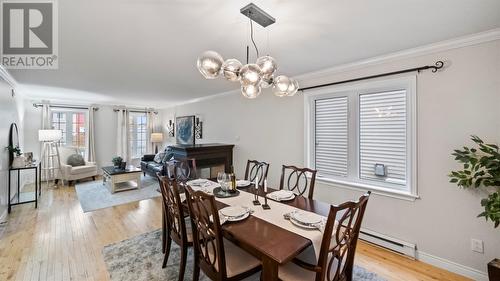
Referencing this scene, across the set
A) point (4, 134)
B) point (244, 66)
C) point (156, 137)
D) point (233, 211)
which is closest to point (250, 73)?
point (244, 66)

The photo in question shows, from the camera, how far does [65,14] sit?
173cm

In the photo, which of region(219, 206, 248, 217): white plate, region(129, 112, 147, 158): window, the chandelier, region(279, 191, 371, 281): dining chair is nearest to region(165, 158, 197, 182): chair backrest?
region(219, 206, 248, 217): white plate

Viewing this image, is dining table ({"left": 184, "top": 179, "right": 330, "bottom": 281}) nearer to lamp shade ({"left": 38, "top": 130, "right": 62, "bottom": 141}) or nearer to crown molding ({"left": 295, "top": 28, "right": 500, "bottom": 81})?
crown molding ({"left": 295, "top": 28, "right": 500, "bottom": 81})

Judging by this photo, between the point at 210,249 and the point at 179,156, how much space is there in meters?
2.91

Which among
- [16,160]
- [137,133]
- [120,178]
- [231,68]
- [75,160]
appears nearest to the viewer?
[231,68]

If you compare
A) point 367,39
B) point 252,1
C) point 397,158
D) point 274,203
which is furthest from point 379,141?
point 252,1

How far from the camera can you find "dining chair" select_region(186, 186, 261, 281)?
144 cm

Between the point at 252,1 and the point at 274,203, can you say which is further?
the point at 274,203

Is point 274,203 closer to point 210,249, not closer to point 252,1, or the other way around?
point 210,249

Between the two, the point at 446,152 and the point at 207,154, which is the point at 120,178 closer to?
the point at 207,154

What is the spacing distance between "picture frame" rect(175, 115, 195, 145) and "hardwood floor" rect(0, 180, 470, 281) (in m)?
2.61
